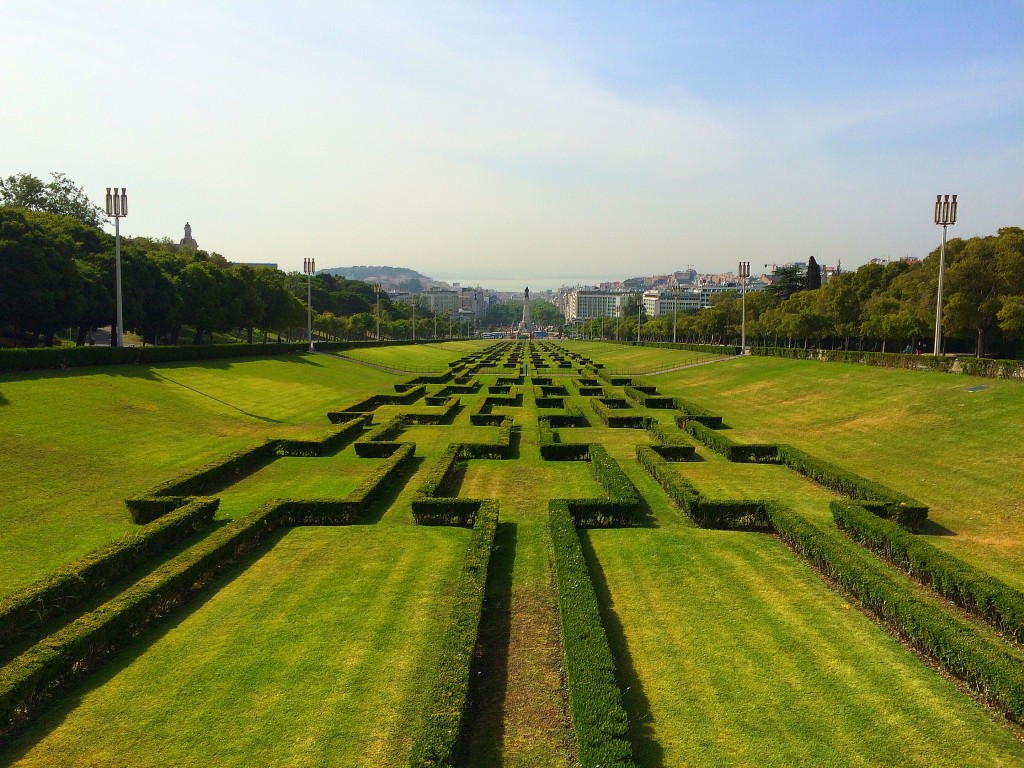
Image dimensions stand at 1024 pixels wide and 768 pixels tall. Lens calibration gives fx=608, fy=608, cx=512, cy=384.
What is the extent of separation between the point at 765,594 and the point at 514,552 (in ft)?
16.4

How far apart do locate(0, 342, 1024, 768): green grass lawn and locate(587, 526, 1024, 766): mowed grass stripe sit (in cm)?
4

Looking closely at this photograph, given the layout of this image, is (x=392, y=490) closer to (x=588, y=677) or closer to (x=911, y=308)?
(x=588, y=677)

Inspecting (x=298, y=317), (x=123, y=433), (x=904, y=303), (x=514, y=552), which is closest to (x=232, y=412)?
(x=123, y=433)

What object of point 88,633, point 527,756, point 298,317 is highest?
point 298,317

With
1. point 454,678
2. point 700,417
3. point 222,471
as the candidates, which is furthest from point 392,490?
point 700,417

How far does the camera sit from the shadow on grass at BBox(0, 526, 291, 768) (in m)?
7.11

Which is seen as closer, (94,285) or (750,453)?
(750,453)

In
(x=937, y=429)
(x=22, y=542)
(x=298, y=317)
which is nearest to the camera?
(x=22, y=542)

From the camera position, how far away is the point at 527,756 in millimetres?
7012

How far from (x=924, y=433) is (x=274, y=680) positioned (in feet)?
81.4

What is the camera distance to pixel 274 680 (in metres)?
8.23

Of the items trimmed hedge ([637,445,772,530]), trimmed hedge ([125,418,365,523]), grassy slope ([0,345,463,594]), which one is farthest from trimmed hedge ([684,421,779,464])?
grassy slope ([0,345,463,594])

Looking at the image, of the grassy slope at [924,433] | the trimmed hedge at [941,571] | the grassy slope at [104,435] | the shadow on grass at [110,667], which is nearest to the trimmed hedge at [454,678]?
the shadow on grass at [110,667]

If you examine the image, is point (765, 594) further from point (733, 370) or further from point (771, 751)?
point (733, 370)
